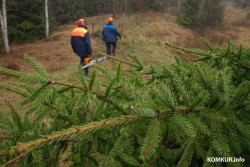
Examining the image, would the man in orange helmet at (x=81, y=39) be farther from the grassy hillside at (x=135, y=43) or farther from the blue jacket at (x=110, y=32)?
the blue jacket at (x=110, y=32)

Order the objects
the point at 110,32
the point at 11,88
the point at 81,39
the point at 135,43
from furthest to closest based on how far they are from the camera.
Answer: the point at 135,43 < the point at 110,32 < the point at 81,39 < the point at 11,88

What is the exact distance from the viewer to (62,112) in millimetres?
1813

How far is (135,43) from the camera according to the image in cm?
1631

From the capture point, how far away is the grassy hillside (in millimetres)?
11109

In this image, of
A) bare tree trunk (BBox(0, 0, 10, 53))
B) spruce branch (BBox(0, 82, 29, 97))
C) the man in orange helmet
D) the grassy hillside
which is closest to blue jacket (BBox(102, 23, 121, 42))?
the grassy hillside

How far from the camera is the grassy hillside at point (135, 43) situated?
11.1 m

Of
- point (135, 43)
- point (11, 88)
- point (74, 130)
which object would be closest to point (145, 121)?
point (74, 130)

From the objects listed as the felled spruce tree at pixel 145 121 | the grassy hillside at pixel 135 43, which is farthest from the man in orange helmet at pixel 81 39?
the felled spruce tree at pixel 145 121

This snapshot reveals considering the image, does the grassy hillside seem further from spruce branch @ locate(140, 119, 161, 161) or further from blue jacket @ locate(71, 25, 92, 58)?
spruce branch @ locate(140, 119, 161, 161)

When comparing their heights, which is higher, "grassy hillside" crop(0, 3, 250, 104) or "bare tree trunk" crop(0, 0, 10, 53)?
"bare tree trunk" crop(0, 0, 10, 53)

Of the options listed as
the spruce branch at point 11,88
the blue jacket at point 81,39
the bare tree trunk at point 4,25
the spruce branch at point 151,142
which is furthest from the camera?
the bare tree trunk at point 4,25

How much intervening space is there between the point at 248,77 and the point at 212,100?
1.24m

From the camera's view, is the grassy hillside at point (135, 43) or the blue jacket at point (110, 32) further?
the grassy hillside at point (135, 43)

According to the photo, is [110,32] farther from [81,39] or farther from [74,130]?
[74,130]
